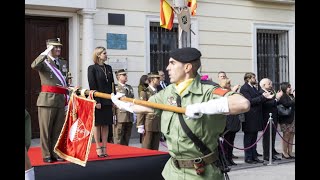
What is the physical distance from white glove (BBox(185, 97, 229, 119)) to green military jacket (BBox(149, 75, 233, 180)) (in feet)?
0.39

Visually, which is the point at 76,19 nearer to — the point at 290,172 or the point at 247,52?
the point at 247,52

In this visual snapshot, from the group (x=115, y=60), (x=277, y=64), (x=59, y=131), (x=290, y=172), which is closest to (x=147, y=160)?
(x=59, y=131)

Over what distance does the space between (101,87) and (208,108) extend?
3.89 metres

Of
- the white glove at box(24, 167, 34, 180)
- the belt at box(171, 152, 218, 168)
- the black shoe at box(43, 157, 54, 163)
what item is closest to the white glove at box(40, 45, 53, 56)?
the black shoe at box(43, 157, 54, 163)

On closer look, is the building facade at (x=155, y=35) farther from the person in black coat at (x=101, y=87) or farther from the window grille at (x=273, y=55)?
the person in black coat at (x=101, y=87)

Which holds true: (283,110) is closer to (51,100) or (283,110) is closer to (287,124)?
(287,124)

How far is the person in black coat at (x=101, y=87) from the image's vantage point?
7.18 metres

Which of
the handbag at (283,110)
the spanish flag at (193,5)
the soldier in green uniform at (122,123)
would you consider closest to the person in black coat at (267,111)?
the handbag at (283,110)

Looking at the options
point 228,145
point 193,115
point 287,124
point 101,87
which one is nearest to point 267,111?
point 287,124

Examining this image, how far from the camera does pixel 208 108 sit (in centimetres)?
368

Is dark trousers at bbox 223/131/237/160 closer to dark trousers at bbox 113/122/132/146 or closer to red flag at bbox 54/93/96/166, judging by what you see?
dark trousers at bbox 113/122/132/146

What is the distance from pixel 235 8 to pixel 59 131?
9.48 m

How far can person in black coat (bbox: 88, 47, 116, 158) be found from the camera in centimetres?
718

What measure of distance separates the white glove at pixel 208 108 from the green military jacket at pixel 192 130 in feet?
0.39
